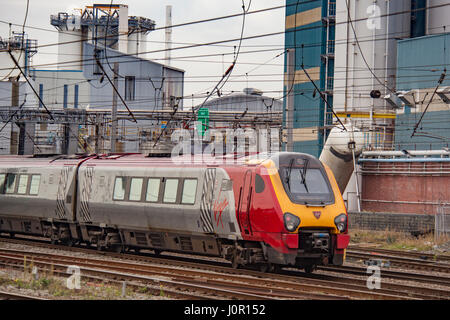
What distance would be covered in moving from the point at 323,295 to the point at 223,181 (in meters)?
5.14

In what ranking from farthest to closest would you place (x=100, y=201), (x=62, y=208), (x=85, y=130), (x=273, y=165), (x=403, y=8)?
1. (x=85, y=130)
2. (x=403, y=8)
3. (x=62, y=208)
4. (x=100, y=201)
5. (x=273, y=165)

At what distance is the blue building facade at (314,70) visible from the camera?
52625 mm

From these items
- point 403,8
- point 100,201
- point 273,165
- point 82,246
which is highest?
point 403,8

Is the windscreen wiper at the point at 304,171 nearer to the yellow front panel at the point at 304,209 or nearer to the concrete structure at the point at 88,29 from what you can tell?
the yellow front panel at the point at 304,209

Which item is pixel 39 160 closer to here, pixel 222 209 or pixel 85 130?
pixel 222 209

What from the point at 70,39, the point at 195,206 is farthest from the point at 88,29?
the point at 195,206

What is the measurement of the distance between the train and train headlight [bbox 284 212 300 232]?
0.08 feet

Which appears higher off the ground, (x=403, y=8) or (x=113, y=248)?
(x=403, y=8)

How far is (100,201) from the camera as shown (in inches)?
852

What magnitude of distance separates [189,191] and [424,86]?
30965mm

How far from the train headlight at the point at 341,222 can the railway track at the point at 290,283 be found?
48.4 inches

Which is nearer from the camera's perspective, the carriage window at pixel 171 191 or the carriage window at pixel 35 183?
the carriage window at pixel 171 191

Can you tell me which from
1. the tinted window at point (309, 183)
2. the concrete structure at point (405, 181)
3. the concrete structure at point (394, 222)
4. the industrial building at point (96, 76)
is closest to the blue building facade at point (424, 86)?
the concrete structure at point (405, 181)
